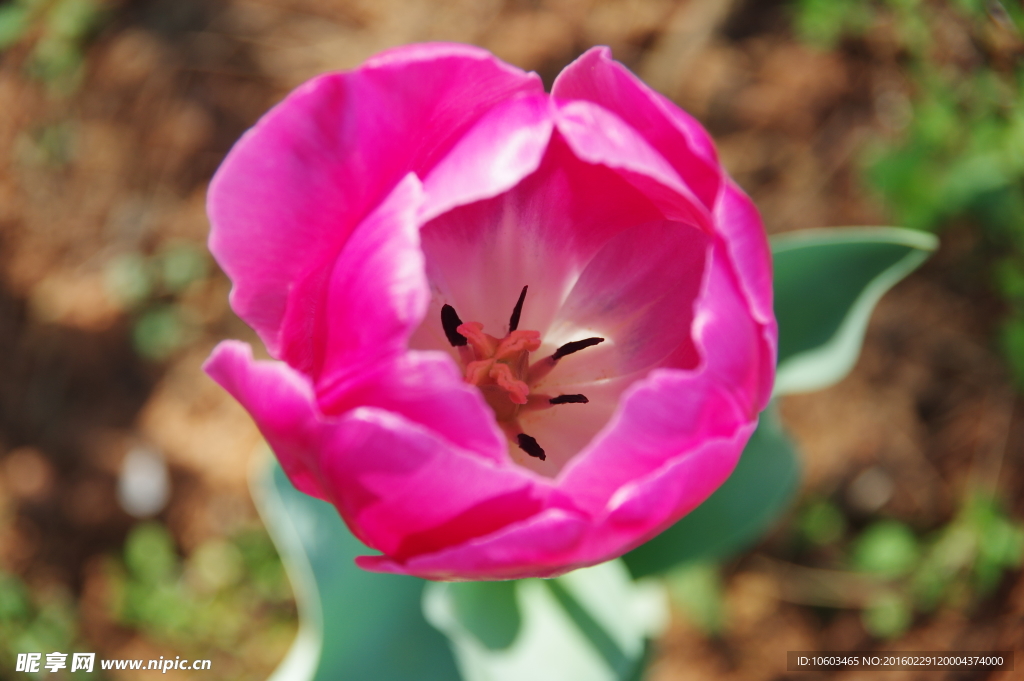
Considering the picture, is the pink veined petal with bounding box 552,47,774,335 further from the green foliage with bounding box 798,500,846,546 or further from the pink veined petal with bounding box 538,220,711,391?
the green foliage with bounding box 798,500,846,546

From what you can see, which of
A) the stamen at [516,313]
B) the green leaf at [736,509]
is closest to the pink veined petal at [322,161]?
the stamen at [516,313]

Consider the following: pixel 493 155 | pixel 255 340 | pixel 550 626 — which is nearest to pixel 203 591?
pixel 255 340

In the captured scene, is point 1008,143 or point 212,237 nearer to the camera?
point 212,237

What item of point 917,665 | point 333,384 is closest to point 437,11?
point 333,384

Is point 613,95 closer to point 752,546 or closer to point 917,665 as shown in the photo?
point 752,546

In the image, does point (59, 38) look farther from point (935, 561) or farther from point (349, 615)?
point (935, 561)

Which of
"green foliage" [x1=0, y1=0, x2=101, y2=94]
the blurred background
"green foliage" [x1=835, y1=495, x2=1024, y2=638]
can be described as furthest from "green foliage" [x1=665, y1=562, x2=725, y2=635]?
"green foliage" [x1=0, y1=0, x2=101, y2=94]

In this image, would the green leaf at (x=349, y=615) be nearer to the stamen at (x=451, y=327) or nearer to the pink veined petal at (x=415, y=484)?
the stamen at (x=451, y=327)
